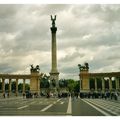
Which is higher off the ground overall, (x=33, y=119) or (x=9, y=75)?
(x=9, y=75)

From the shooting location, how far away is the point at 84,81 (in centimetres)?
9012

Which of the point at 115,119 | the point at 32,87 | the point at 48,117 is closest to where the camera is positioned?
the point at 115,119

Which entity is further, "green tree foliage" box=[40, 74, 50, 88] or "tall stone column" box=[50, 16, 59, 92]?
"green tree foliage" box=[40, 74, 50, 88]

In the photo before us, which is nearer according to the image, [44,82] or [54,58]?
[54,58]

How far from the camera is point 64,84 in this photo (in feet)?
300

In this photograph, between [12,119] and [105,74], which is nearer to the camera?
[12,119]

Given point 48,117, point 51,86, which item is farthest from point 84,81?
point 48,117

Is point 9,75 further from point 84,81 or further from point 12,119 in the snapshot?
point 12,119

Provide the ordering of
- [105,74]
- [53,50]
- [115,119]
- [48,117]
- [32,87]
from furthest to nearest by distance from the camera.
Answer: [32,87], [105,74], [53,50], [48,117], [115,119]

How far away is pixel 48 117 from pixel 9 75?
71.3 m

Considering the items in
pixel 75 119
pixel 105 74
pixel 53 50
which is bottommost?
pixel 75 119

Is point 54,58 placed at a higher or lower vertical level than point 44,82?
higher

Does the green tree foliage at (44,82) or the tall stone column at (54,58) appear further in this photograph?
the green tree foliage at (44,82)

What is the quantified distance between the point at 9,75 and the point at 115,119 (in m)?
73.8
